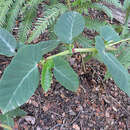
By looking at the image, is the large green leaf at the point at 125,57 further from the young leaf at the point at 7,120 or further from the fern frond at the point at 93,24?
the young leaf at the point at 7,120

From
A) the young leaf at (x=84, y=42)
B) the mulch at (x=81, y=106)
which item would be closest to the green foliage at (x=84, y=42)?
the young leaf at (x=84, y=42)

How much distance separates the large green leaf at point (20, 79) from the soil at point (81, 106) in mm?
802

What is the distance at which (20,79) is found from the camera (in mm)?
619

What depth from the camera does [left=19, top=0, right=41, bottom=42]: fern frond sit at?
160 centimetres

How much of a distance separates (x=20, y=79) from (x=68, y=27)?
0.34 meters

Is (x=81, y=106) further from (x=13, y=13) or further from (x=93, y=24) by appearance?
(x=13, y=13)

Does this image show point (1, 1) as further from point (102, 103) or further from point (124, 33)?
point (102, 103)

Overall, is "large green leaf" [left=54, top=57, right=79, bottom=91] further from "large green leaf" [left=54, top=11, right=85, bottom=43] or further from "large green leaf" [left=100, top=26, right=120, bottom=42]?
"large green leaf" [left=100, top=26, right=120, bottom=42]

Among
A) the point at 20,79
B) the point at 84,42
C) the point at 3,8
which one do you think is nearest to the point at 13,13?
the point at 3,8

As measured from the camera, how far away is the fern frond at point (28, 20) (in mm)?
1596

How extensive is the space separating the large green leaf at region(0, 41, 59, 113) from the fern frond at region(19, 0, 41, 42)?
3.22 ft

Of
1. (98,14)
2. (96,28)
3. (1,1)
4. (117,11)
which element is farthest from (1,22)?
(117,11)

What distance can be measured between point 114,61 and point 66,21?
0.28 metres

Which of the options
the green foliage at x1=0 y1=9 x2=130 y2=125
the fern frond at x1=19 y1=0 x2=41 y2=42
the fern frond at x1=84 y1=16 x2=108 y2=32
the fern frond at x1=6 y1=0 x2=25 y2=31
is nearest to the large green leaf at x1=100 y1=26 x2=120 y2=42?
→ the green foliage at x1=0 y1=9 x2=130 y2=125
